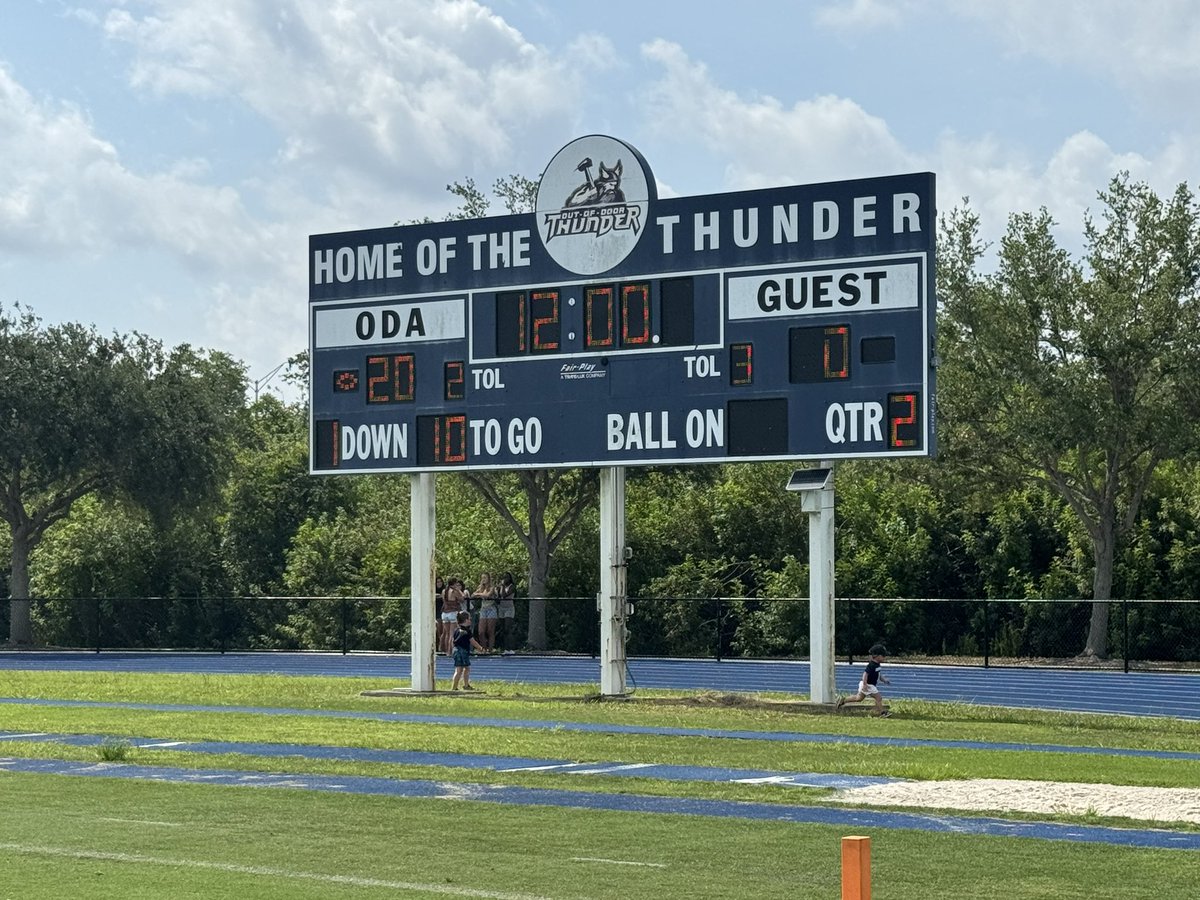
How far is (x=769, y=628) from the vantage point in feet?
137

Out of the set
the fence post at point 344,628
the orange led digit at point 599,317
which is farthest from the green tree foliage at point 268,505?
the orange led digit at point 599,317

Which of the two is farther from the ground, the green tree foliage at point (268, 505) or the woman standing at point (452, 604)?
the green tree foliage at point (268, 505)

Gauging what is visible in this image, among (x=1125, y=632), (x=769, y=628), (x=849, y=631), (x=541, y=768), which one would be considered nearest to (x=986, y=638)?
(x=1125, y=632)

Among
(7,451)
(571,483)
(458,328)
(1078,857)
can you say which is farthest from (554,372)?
(7,451)

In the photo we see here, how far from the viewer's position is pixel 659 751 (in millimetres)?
20797

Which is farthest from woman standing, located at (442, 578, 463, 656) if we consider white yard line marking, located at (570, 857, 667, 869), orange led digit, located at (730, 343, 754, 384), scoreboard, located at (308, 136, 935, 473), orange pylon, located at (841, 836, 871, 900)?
orange pylon, located at (841, 836, 871, 900)

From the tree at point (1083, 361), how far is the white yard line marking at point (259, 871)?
2839 centimetres

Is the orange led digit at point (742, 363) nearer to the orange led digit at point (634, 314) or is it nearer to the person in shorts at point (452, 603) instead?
the orange led digit at point (634, 314)

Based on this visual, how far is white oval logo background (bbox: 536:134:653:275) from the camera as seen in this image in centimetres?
2717

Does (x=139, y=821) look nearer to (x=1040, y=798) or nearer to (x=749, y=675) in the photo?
(x=1040, y=798)

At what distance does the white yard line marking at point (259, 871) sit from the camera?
37.2 feet

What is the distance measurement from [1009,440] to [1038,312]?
2.80 m

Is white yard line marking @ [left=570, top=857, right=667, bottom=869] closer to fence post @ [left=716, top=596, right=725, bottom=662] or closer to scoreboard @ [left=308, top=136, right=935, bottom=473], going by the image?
scoreboard @ [left=308, top=136, right=935, bottom=473]

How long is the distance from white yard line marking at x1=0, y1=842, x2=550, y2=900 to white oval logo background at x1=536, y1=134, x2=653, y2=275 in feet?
50.9
